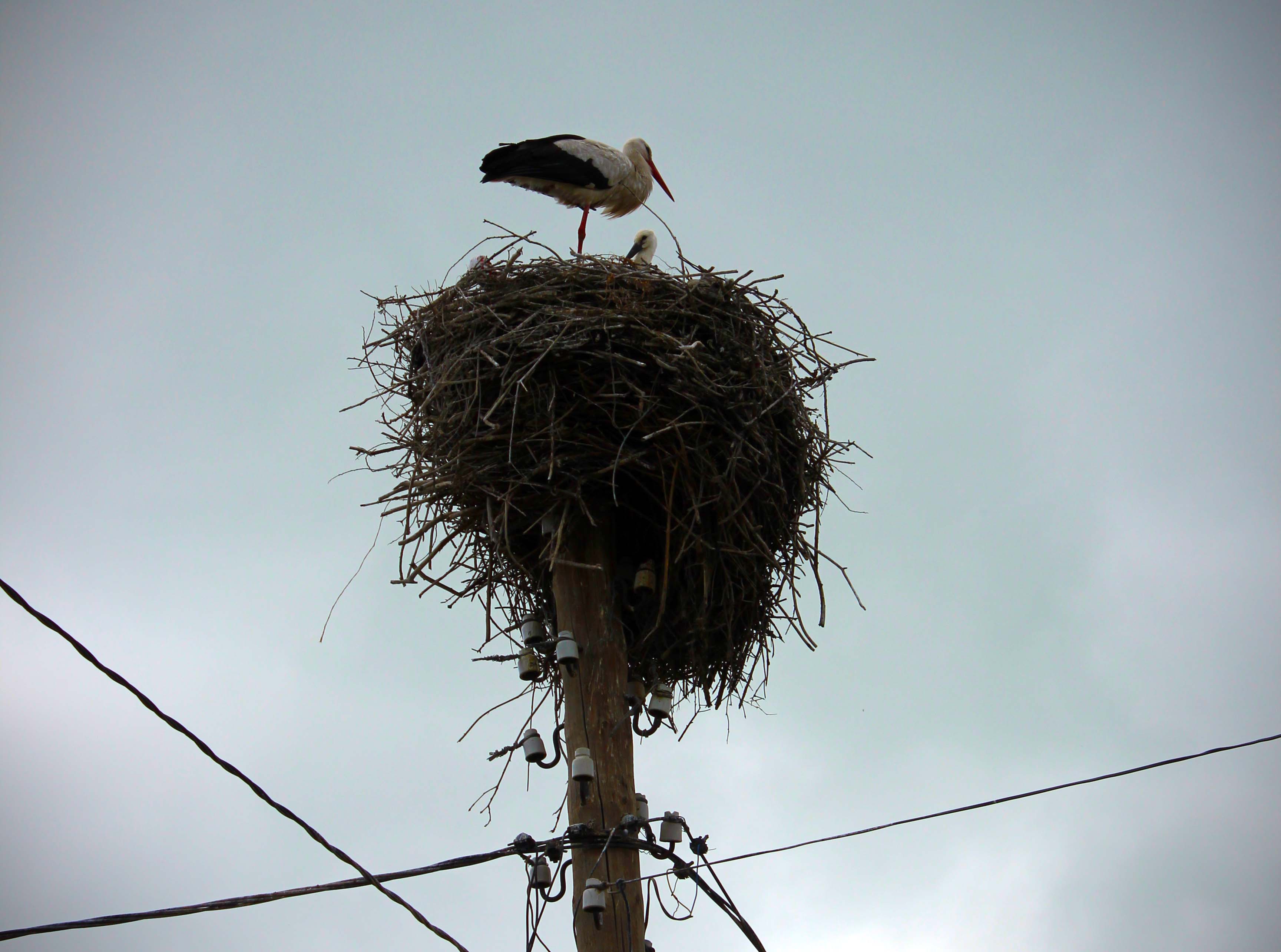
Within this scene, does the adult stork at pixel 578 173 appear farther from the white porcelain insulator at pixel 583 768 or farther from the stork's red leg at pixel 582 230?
the white porcelain insulator at pixel 583 768

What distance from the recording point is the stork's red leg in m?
8.16

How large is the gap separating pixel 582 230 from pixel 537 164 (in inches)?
29.1

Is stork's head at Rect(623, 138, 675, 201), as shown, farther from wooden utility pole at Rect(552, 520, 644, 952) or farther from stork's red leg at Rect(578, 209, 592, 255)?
wooden utility pole at Rect(552, 520, 644, 952)

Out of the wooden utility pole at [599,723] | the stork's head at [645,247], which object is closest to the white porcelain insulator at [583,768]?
the wooden utility pole at [599,723]

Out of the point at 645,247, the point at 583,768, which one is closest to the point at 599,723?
the point at 583,768

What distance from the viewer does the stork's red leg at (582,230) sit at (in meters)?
8.16

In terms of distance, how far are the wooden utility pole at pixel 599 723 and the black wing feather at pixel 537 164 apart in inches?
144

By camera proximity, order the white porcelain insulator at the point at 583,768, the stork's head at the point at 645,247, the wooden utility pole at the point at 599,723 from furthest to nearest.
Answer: the stork's head at the point at 645,247 → the white porcelain insulator at the point at 583,768 → the wooden utility pole at the point at 599,723

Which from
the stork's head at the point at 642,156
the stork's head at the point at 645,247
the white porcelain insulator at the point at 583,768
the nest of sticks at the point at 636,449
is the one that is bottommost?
the white porcelain insulator at the point at 583,768

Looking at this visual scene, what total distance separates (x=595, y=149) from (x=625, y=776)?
16.3 feet

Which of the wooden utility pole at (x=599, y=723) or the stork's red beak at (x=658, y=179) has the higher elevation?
the stork's red beak at (x=658, y=179)

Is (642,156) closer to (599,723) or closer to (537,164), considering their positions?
(537,164)

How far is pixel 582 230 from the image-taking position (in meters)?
8.20

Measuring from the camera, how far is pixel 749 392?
4.82 meters
